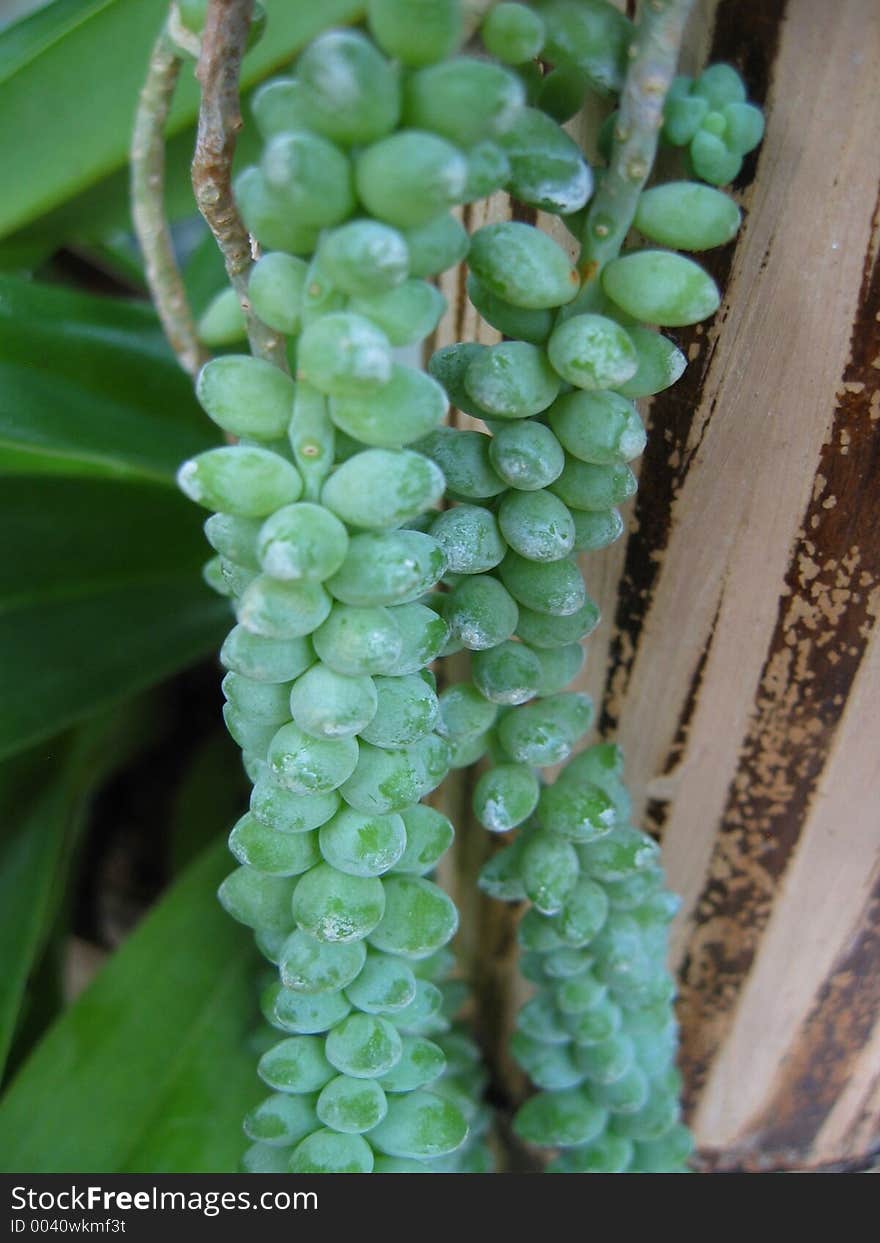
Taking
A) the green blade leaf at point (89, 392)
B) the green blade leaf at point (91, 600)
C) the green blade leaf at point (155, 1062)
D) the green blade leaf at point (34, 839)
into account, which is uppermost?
the green blade leaf at point (89, 392)

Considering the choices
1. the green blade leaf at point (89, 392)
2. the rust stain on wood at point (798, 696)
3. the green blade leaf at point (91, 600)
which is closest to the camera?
the rust stain on wood at point (798, 696)

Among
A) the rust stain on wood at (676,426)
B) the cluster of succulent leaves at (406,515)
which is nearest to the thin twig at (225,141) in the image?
the cluster of succulent leaves at (406,515)

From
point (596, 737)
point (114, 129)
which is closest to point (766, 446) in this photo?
point (596, 737)

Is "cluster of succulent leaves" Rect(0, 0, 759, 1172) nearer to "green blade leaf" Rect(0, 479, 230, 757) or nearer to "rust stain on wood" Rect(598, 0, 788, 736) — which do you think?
"rust stain on wood" Rect(598, 0, 788, 736)

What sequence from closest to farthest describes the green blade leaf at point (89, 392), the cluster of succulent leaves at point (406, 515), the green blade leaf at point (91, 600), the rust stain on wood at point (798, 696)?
1. the cluster of succulent leaves at point (406, 515)
2. the rust stain on wood at point (798, 696)
3. the green blade leaf at point (89, 392)
4. the green blade leaf at point (91, 600)

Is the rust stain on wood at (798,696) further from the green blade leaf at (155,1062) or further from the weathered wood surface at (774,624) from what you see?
the green blade leaf at (155,1062)
